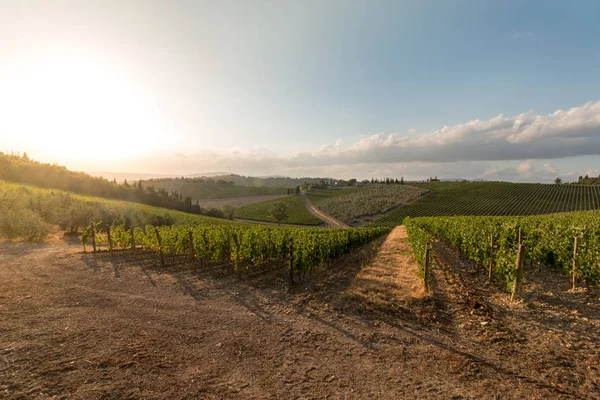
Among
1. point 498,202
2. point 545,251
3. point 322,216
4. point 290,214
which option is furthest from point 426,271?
point 498,202

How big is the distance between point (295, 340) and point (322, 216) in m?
90.2

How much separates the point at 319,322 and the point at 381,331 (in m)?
2.11

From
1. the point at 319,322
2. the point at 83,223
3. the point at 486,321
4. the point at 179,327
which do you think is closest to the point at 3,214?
the point at 83,223

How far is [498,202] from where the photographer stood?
88688 mm

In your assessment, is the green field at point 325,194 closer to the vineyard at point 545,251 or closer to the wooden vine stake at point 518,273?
the vineyard at point 545,251

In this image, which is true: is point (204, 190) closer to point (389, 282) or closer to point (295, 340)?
point (389, 282)

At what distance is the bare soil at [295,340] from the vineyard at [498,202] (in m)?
67.5

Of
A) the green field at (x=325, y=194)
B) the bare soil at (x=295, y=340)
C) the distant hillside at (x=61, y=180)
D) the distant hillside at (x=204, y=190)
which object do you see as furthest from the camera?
the distant hillside at (x=204, y=190)

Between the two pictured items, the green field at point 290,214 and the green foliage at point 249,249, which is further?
the green field at point 290,214

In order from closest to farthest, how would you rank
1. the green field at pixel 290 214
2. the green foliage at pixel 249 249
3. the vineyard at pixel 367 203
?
1. the green foliage at pixel 249 249
2. the green field at pixel 290 214
3. the vineyard at pixel 367 203

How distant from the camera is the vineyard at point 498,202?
257ft

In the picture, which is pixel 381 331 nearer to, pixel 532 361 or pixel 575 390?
pixel 532 361

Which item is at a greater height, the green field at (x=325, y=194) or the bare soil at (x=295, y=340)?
the green field at (x=325, y=194)

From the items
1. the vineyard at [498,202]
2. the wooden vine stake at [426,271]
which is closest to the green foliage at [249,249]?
the wooden vine stake at [426,271]
